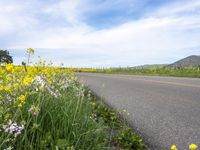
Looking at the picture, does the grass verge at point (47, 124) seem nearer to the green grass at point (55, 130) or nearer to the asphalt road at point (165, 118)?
the green grass at point (55, 130)

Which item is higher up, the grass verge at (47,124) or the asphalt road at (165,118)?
the grass verge at (47,124)

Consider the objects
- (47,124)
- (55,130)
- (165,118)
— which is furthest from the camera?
(165,118)

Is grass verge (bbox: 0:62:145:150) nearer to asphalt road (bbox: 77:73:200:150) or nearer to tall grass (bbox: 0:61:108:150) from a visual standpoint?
tall grass (bbox: 0:61:108:150)

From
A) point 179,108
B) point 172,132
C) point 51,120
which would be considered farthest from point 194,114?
point 51,120

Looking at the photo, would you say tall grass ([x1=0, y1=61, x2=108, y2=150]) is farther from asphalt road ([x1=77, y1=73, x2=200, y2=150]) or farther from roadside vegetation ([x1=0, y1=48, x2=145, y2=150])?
asphalt road ([x1=77, y1=73, x2=200, y2=150])

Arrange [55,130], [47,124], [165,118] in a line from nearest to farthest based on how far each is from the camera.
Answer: [55,130] → [47,124] → [165,118]

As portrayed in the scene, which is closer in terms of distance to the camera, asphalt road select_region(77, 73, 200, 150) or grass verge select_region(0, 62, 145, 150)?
grass verge select_region(0, 62, 145, 150)

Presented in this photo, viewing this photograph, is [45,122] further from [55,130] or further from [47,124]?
[55,130]

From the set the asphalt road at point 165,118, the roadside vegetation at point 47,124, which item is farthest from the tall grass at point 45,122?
the asphalt road at point 165,118

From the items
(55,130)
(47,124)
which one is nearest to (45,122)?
(47,124)

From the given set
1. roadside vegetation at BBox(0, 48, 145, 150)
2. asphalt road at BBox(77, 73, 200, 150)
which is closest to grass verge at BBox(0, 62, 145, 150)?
roadside vegetation at BBox(0, 48, 145, 150)

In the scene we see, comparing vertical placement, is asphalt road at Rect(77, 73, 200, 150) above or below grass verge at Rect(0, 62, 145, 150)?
below

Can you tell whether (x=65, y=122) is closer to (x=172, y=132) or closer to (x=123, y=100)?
(x=172, y=132)

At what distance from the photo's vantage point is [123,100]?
29.0 ft
